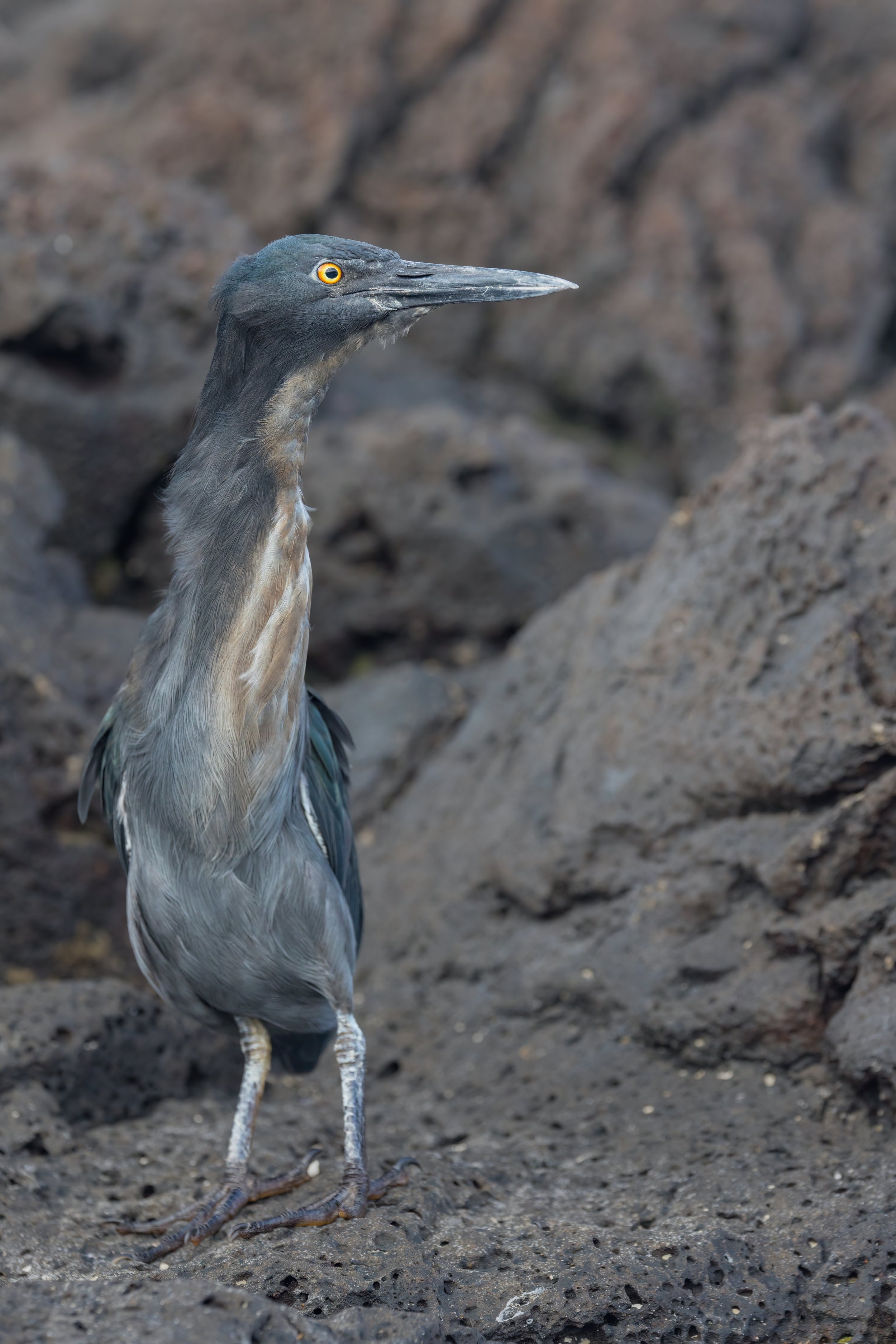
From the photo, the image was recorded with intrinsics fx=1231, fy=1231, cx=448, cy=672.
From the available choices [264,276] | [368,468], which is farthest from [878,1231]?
[368,468]

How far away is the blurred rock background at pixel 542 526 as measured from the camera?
3762 mm

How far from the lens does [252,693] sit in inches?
124

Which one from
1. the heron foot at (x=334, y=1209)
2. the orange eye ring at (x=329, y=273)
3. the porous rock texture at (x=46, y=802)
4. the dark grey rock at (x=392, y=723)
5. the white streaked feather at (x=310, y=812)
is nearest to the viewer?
the heron foot at (x=334, y=1209)

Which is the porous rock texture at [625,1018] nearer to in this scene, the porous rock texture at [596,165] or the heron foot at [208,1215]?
the heron foot at [208,1215]

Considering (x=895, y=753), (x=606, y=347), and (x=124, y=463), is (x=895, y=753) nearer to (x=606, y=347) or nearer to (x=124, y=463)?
(x=124, y=463)

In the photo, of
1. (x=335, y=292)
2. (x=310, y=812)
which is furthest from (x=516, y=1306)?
(x=335, y=292)

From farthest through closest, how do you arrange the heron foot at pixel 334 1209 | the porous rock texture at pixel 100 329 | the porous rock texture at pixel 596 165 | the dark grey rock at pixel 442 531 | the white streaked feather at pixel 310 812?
the porous rock texture at pixel 596 165, the dark grey rock at pixel 442 531, the porous rock texture at pixel 100 329, the white streaked feather at pixel 310 812, the heron foot at pixel 334 1209

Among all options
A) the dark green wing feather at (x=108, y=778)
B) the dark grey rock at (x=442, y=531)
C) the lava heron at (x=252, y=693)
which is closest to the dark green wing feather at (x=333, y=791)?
the lava heron at (x=252, y=693)

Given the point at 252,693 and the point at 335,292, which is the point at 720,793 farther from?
the point at 335,292

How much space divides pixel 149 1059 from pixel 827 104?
7824mm

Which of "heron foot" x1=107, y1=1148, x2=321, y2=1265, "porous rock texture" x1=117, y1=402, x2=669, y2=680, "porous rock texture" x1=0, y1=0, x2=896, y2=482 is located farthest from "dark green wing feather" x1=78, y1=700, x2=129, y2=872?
"porous rock texture" x1=0, y1=0, x2=896, y2=482

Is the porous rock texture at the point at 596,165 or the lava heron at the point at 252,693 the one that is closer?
the lava heron at the point at 252,693

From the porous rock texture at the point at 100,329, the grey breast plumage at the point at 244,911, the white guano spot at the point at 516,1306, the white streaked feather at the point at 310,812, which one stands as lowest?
the white guano spot at the point at 516,1306

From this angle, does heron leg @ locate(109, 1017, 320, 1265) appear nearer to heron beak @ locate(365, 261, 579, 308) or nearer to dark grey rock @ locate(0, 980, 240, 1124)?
dark grey rock @ locate(0, 980, 240, 1124)
